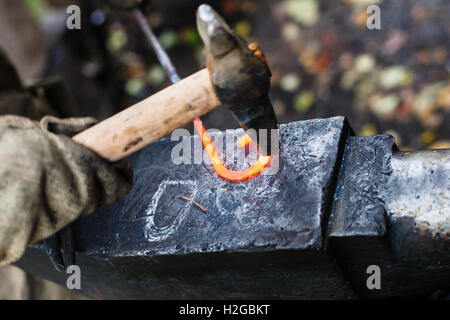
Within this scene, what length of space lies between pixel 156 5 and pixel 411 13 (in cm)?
254

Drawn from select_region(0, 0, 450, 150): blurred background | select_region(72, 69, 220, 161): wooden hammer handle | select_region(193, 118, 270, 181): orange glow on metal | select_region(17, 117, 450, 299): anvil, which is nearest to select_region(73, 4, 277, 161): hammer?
select_region(72, 69, 220, 161): wooden hammer handle

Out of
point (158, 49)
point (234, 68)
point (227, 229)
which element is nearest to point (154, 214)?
point (227, 229)

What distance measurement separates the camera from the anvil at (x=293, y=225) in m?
1.45

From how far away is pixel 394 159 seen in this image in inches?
61.5

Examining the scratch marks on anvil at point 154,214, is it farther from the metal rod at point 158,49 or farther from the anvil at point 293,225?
the metal rod at point 158,49

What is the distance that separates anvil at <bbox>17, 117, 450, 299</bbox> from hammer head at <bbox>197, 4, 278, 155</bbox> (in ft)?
1.15

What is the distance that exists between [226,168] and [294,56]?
252 cm

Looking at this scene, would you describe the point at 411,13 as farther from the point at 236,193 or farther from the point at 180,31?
the point at 236,193

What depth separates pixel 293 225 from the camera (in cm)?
147

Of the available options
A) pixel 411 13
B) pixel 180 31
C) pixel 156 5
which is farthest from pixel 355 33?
pixel 156 5

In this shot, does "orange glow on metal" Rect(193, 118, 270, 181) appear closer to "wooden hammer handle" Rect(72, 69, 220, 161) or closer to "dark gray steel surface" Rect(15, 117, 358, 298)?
"dark gray steel surface" Rect(15, 117, 358, 298)

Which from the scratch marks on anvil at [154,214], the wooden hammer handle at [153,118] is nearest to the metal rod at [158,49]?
the scratch marks on anvil at [154,214]

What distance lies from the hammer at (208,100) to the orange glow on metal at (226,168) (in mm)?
115

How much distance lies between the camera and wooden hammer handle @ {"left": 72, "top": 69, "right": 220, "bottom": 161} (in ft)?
4.66
